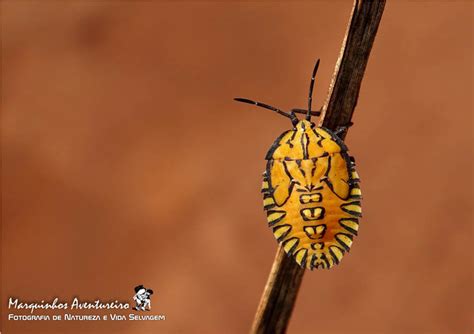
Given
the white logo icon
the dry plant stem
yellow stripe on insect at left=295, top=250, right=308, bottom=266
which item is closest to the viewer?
the dry plant stem

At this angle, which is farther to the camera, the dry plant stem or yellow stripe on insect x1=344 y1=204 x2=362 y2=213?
yellow stripe on insect x1=344 y1=204 x2=362 y2=213

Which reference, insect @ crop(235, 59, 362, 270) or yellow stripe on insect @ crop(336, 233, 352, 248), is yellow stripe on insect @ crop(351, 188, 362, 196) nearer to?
insect @ crop(235, 59, 362, 270)

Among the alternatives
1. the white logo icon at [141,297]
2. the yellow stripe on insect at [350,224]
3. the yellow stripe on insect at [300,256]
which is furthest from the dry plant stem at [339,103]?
the white logo icon at [141,297]

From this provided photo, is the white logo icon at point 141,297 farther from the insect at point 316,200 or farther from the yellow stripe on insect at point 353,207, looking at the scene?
the yellow stripe on insect at point 353,207

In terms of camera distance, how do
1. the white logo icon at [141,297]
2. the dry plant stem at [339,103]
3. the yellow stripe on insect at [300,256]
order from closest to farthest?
the dry plant stem at [339,103]
the yellow stripe on insect at [300,256]
the white logo icon at [141,297]

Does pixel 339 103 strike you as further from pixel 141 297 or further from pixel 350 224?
pixel 141 297

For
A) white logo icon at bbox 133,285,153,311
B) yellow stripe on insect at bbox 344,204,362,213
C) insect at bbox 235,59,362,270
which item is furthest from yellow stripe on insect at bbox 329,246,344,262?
white logo icon at bbox 133,285,153,311

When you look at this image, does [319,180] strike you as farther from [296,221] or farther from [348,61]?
[348,61]
